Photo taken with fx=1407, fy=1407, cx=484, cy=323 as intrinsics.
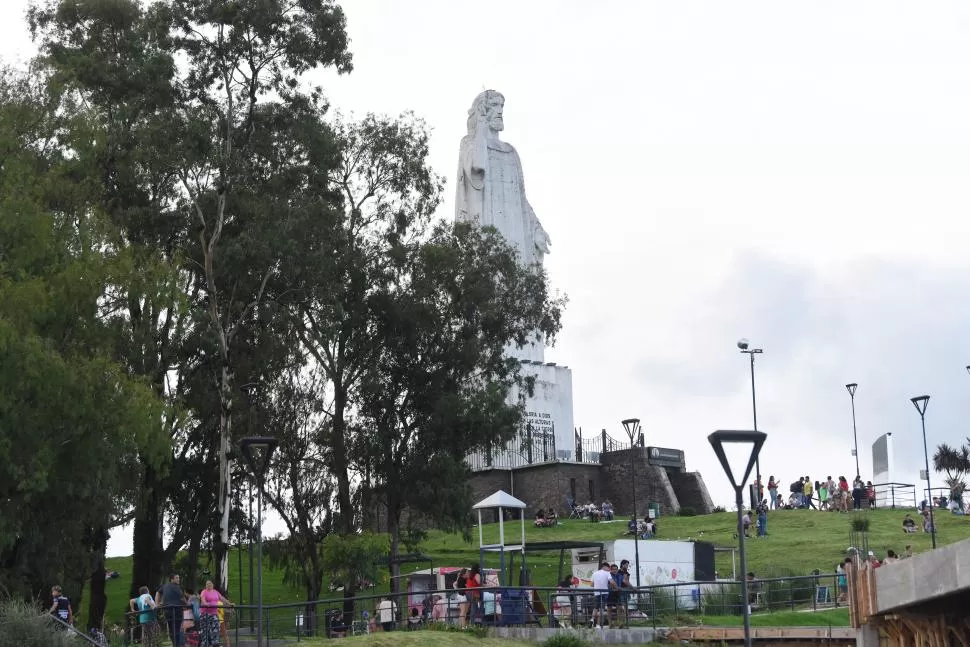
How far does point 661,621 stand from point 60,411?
11723 millimetres

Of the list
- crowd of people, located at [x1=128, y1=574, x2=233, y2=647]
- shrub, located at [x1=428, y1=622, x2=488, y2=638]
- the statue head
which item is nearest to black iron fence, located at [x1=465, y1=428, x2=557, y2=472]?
the statue head

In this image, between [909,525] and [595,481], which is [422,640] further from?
[595,481]

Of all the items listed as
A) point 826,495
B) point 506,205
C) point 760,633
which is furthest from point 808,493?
point 760,633

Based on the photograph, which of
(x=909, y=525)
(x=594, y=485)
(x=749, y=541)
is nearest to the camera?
(x=909, y=525)

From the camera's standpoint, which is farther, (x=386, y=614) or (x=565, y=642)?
(x=386, y=614)

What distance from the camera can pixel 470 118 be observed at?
2210 inches

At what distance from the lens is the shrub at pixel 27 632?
1912 centimetres

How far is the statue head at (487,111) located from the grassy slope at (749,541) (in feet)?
53.1

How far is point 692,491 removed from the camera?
54.0m

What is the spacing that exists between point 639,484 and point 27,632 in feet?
117

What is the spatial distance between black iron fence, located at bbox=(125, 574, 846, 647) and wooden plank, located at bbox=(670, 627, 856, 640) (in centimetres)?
73

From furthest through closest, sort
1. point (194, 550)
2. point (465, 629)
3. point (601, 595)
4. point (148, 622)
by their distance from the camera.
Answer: point (194, 550) → point (601, 595) → point (465, 629) → point (148, 622)

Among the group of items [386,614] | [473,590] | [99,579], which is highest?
[99,579]

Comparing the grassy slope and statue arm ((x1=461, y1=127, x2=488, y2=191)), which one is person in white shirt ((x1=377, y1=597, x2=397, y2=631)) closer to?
the grassy slope
